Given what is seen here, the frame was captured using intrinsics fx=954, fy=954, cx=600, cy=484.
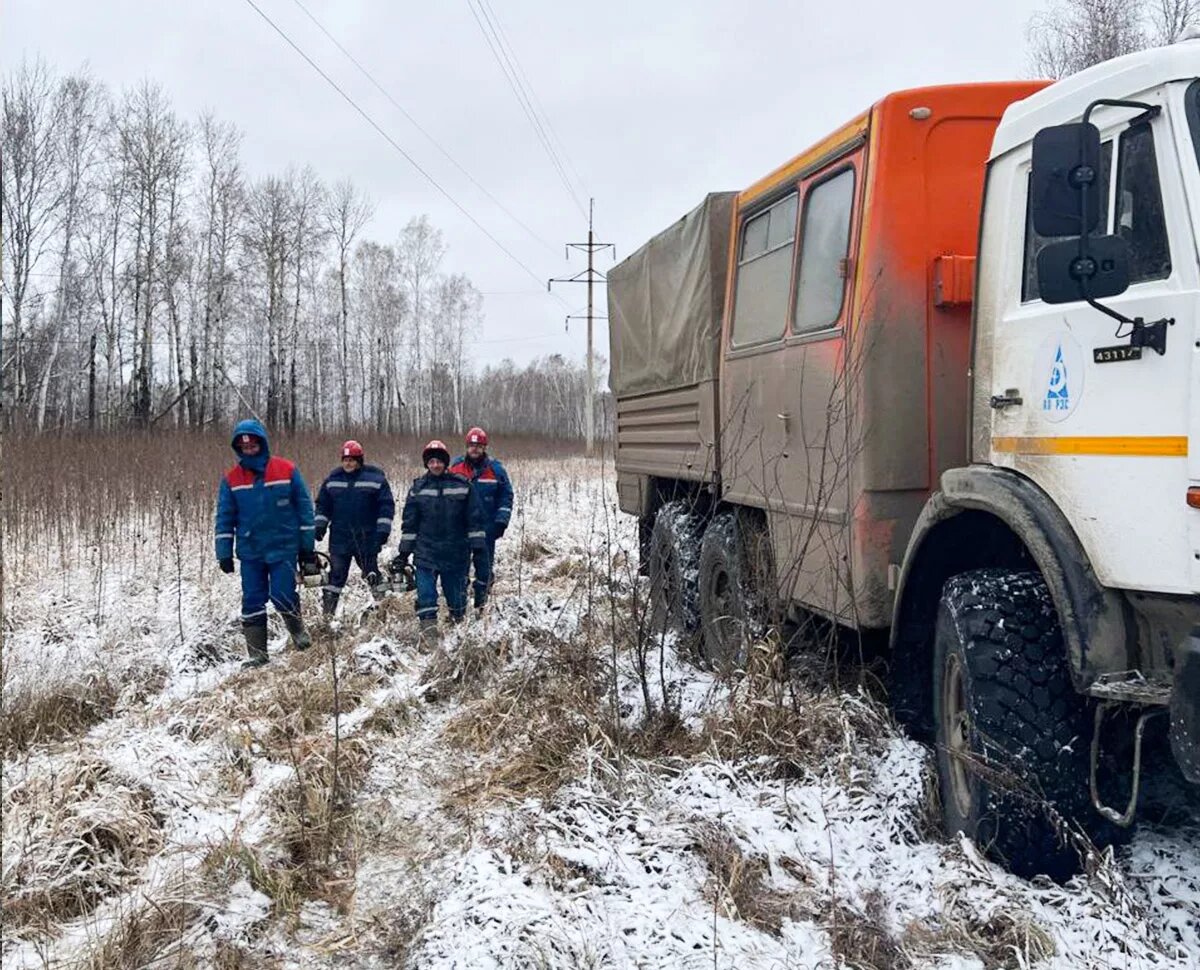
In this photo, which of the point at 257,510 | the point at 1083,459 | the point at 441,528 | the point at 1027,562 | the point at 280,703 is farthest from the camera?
the point at 441,528

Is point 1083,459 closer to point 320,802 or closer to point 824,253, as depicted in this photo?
point 824,253

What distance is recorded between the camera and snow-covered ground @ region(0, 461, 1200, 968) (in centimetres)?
277

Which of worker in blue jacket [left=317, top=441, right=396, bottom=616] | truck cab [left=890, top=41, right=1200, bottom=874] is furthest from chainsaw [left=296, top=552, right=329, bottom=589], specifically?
truck cab [left=890, top=41, right=1200, bottom=874]

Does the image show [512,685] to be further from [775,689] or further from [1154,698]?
[1154,698]

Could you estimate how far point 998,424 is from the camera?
322 centimetres

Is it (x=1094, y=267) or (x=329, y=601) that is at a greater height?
(x=1094, y=267)

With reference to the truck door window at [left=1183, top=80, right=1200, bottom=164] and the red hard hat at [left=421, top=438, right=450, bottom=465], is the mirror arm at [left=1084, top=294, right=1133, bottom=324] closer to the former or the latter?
the truck door window at [left=1183, top=80, right=1200, bottom=164]

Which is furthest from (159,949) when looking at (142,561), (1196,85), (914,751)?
(142,561)

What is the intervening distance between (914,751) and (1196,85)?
2507 mm

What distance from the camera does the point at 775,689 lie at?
4.08 m

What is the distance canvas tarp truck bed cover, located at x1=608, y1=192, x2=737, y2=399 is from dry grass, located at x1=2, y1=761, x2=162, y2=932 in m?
3.68

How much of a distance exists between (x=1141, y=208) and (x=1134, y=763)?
153cm

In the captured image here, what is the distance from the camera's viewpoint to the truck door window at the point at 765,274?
4723mm

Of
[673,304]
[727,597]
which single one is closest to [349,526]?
[673,304]
